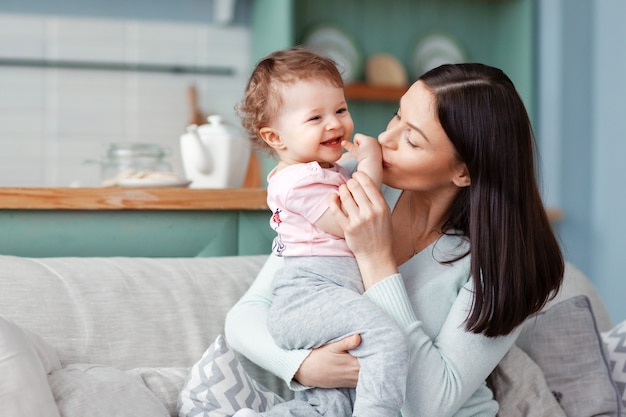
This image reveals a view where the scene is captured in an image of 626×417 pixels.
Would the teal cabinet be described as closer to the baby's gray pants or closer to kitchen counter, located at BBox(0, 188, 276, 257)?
kitchen counter, located at BBox(0, 188, 276, 257)

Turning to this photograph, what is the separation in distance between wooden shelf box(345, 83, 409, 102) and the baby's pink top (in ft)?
7.82

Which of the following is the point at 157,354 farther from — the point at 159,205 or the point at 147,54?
Result: the point at 147,54

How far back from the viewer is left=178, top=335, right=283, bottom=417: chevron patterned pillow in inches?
54.3

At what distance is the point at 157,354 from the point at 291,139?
0.49 meters

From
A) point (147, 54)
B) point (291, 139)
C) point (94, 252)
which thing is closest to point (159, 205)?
point (94, 252)

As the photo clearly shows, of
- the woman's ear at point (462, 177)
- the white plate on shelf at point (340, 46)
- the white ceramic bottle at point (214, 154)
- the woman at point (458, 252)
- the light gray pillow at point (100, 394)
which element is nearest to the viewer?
the light gray pillow at point (100, 394)

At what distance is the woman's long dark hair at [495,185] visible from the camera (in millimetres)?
1346

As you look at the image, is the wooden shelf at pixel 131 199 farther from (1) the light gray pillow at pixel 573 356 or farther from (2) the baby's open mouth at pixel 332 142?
(1) the light gray pillow at pixel 573 356

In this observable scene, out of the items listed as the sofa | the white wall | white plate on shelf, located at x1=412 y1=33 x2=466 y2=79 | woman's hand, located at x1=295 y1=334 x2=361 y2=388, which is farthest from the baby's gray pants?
white plate on shelf, located at x1=412 y1=33 x2=466 y2=79

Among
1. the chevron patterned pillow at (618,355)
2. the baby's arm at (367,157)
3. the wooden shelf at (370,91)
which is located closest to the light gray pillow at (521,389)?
the chevron patterned pillow at (618,355)

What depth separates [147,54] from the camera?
385 cm

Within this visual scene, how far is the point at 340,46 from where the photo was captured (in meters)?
3.79

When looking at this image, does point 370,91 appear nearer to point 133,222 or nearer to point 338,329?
point 133,222

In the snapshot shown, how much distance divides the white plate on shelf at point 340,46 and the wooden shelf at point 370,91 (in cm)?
5
